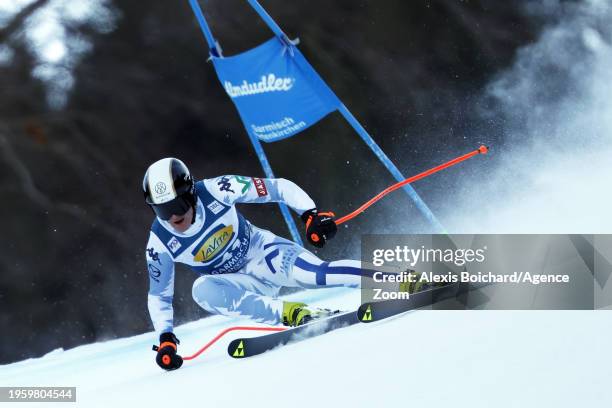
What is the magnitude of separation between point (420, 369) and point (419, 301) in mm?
1354

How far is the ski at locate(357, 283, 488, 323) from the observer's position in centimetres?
355

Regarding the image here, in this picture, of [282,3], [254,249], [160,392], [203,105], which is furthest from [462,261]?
[282,3]

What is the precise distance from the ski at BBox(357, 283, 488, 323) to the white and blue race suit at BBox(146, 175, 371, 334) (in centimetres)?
23

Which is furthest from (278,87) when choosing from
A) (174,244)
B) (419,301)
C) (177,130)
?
(177,130)

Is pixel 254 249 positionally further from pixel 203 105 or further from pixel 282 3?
pixel 282 3

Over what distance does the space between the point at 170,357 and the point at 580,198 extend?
410 centimetres

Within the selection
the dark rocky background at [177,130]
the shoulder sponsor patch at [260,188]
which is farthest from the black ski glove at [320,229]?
the dark rocky background at [177,130]

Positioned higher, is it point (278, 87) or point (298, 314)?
point (278, 87)

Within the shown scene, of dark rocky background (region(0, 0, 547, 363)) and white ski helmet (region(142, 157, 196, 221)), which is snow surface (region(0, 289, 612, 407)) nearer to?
white ski helmet (region(142, 157, 196, 221))

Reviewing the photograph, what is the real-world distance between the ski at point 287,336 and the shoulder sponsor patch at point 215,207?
65cm

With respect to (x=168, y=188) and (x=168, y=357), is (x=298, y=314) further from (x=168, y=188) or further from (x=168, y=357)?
(x=168, y=188)

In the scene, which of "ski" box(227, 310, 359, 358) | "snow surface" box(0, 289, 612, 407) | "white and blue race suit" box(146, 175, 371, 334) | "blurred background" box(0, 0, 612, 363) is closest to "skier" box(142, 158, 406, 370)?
"white and blue race suit" box(146, 175, 371, 334)

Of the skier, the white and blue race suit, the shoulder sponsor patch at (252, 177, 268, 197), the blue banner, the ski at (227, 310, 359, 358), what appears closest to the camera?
the ski at (227, 310, 359, 358)

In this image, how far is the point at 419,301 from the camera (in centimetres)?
368
